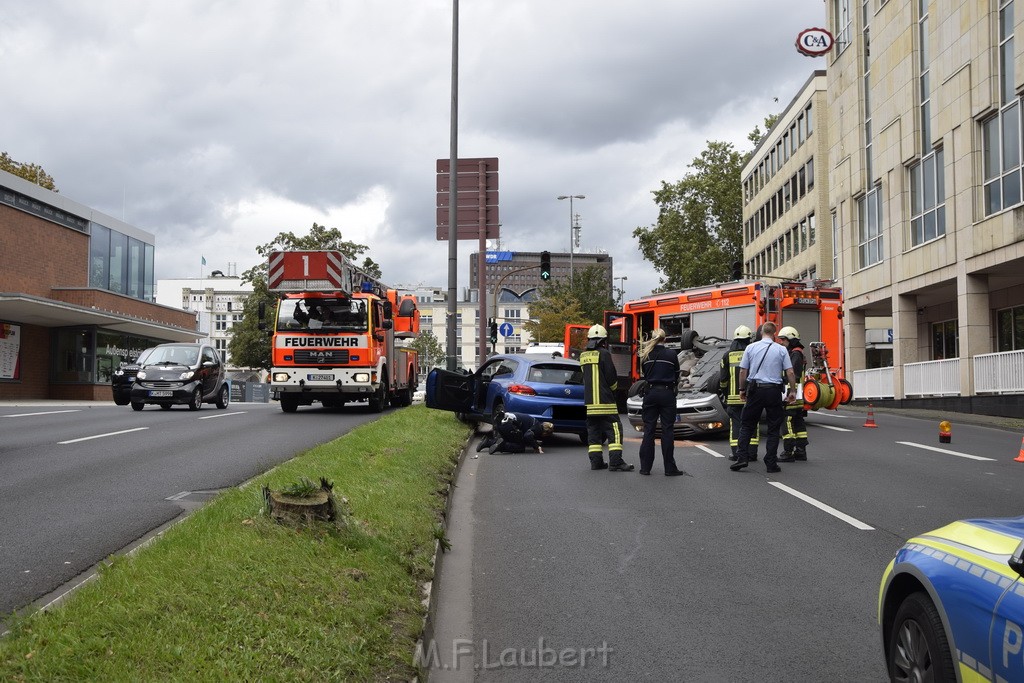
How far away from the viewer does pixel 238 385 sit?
59531 millimetres

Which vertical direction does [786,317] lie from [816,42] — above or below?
below

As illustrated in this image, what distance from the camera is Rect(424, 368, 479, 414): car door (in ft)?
59.0

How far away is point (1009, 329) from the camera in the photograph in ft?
103

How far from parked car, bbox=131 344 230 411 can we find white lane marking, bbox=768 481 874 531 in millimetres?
17639

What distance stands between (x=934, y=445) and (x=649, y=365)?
6.12 metres

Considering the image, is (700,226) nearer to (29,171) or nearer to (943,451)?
(29,171)

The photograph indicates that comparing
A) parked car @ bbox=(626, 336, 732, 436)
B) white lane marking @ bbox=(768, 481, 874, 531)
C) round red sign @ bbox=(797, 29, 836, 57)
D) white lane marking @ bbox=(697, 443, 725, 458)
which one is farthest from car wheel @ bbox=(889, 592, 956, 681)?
round red sign @ bbox=(797, 29, 836, 57)

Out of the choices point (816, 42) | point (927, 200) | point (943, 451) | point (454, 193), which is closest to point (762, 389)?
point (943, 451)

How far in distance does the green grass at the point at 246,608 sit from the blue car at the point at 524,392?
842 cm

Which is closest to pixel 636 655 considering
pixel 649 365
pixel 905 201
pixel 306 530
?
pixel 306 530

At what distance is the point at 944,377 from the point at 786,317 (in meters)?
13.2

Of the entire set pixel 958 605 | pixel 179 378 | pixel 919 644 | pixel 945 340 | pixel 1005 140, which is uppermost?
pixel 1005 140

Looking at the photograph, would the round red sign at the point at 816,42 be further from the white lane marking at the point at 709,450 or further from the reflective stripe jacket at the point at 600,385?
the reflective stripe jacket at the point at 600,385

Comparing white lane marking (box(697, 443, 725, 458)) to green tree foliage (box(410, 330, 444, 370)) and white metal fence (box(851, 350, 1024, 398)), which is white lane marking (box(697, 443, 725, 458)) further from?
green tree foliage (box(410, 330, 444, 370))
